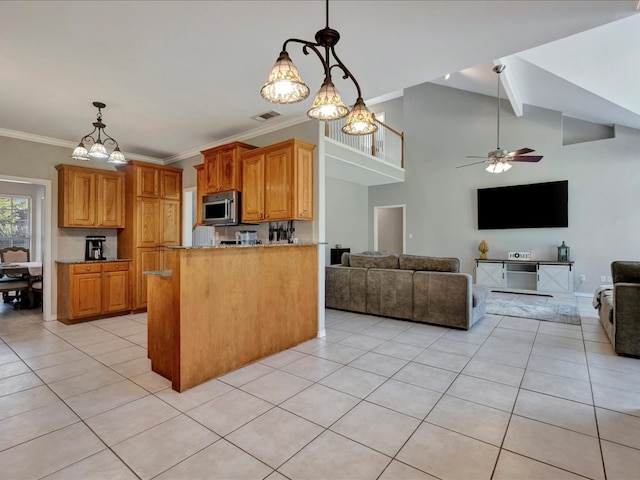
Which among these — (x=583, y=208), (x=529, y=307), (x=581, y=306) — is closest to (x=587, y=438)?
(x=529, y=307)

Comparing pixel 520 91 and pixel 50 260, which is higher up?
pixel 520 91

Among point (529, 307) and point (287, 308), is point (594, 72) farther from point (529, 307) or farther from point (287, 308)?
point (287, 308)

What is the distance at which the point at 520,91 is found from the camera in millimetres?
6082

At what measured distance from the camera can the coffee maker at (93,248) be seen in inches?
201

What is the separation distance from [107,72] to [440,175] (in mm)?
7107

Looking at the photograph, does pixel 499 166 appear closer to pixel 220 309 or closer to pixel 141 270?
pixel 220 309

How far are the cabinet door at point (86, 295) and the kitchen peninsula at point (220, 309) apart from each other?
2413 mm

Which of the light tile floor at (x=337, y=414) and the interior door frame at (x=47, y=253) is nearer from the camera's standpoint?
the light tile floor at (x=337, y=414)

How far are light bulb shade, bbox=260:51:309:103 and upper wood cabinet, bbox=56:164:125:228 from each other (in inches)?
181

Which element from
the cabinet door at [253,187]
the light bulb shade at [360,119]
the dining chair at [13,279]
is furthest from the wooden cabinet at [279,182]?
the dining chair at [13,279]

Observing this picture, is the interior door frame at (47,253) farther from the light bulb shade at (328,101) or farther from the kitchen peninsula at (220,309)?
the light bulb shade at (328,101)

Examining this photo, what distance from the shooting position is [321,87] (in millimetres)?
1750

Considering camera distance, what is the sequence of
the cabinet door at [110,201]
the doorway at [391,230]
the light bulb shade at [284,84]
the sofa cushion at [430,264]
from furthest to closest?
the doorway at [391,230] < the cabinet door at [110,201] < the sofa cushion at [430,264] < the light bulb shade at [284,84]

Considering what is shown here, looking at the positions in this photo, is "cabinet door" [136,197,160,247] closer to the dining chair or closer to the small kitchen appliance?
the small kitchen appliance
